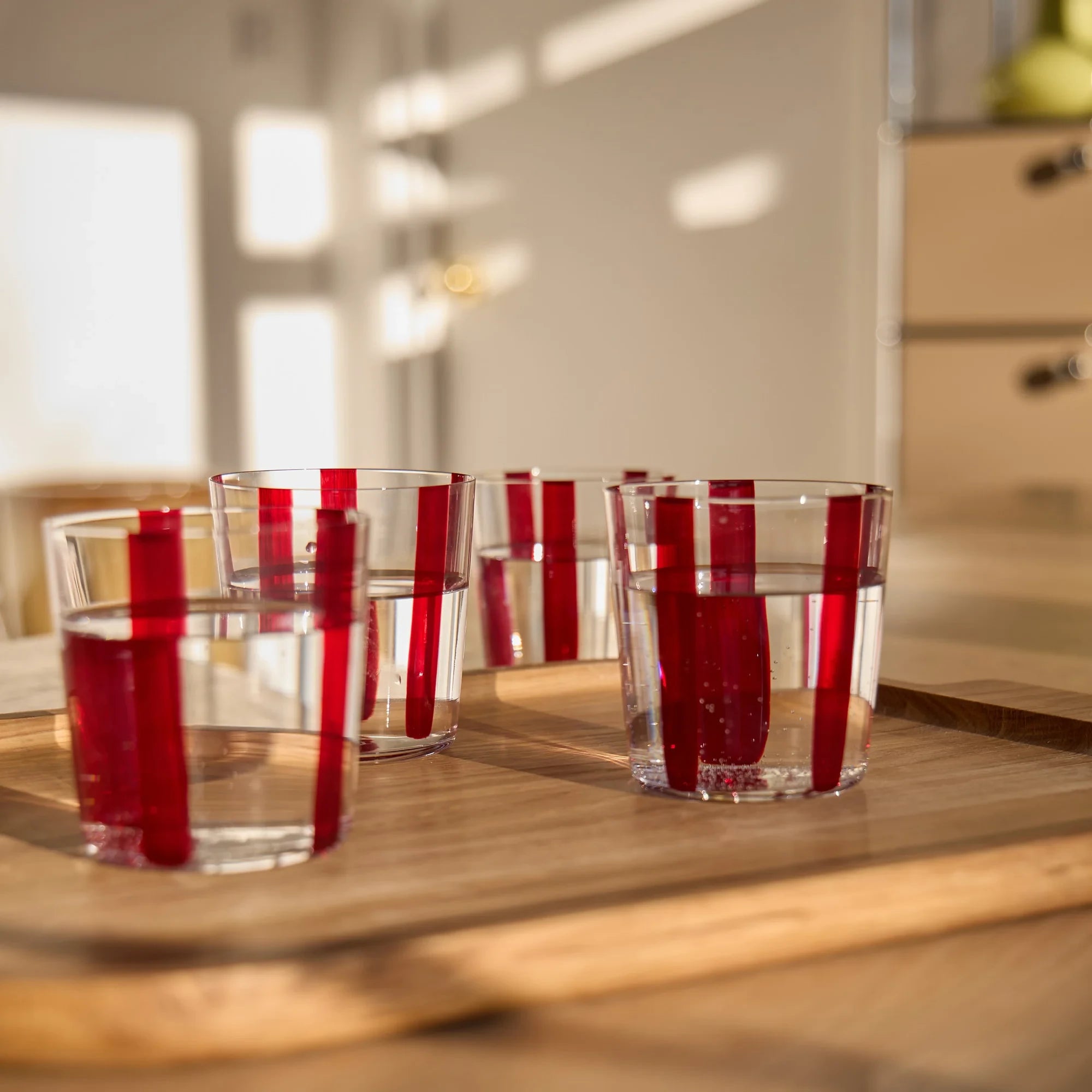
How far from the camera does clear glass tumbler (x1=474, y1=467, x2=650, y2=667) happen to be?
2.03 feet

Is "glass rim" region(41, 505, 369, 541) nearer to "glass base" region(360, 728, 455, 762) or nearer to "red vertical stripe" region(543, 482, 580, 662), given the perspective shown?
"glass base" region(360, 728, 455, 762)

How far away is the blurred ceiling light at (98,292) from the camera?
11.1 feet

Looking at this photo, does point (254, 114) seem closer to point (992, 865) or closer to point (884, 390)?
point (884, 390)

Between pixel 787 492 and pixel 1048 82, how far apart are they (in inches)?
116

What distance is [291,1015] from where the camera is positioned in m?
0.30

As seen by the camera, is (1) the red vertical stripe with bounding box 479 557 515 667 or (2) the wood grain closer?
(2) the wood grain

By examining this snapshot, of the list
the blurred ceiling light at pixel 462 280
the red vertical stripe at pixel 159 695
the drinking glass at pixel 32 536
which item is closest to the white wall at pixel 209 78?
the blurred ceiling light at pixel 462 280

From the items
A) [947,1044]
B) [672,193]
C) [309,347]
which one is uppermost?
[672,193]

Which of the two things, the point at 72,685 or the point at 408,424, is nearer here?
the point at 72,685

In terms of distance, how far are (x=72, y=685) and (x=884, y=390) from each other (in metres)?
3.07

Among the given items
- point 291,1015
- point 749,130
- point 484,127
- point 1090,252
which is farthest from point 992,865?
point 484,127

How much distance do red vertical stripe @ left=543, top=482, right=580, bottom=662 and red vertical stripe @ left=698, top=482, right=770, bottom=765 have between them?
182 mm

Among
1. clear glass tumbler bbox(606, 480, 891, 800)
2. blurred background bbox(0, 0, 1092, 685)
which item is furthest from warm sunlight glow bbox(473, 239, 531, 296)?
clear glass tumbler bbox(606, 480, 891, 800)

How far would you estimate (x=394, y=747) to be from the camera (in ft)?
1.62
